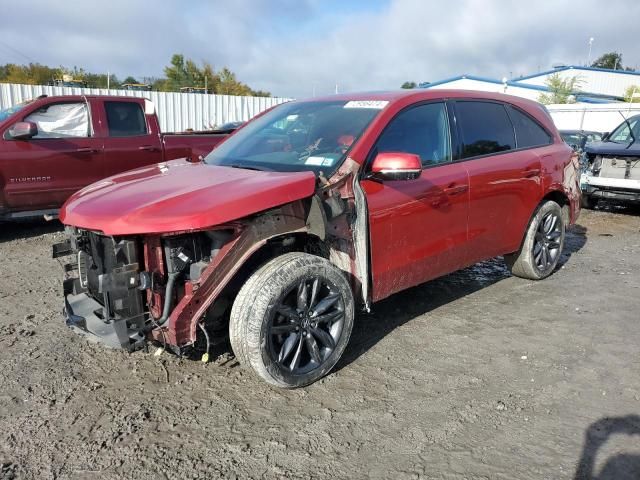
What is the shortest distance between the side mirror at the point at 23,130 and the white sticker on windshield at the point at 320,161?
488cm

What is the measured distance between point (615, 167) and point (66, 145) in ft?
29.3

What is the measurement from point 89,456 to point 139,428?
298 millimetres

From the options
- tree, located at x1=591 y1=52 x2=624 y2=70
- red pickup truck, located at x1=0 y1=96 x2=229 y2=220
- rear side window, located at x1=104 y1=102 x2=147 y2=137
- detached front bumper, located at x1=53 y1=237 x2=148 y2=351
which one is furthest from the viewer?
tree, located at x1=591 y1=52 x2=624 y2=70

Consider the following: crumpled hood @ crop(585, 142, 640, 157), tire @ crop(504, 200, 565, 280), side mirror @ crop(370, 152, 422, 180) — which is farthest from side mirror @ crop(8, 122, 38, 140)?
crumpled hood @ crop(585, 142, 640, 157)

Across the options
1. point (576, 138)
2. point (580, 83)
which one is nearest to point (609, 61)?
point (580, 83)

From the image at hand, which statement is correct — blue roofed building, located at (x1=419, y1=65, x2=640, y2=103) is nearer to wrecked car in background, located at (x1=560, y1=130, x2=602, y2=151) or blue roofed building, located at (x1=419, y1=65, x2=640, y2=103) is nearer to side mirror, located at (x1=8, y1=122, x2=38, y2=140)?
wrecked car in background, located at (x1=560, y1=130, x2=602, y2=151)

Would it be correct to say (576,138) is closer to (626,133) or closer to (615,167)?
(626,133)

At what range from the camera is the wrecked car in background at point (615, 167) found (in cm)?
902

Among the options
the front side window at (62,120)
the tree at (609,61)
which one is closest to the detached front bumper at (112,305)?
the front side window at (62,120)

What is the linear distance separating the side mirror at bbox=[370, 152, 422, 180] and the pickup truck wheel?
27.3 inches

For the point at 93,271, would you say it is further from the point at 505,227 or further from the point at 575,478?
the point at 505,227

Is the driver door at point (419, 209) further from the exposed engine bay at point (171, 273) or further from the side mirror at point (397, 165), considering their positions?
the exposed engine bay at point (171, 273)

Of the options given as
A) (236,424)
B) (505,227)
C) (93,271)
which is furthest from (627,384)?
(93,271)

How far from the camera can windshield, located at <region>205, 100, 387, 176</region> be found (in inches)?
142
